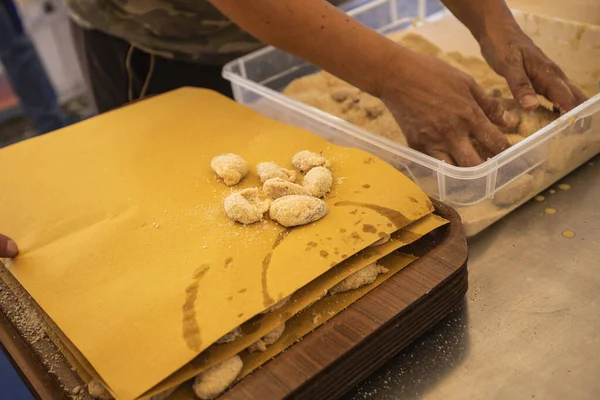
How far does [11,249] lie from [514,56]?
88 centimetres

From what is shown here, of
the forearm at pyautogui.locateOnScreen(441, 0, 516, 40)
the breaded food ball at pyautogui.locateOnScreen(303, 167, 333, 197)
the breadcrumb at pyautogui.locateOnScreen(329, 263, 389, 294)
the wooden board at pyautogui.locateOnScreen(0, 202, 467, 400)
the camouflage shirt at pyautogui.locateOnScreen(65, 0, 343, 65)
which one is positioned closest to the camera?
the wooden board at pyautogui.locateOnScreen(0, 202, 467, 400)

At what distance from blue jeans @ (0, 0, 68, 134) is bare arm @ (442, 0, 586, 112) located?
6.43 ft

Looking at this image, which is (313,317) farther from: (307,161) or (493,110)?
(493,110)

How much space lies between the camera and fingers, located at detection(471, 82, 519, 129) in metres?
0.89

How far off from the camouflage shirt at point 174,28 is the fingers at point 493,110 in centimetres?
65

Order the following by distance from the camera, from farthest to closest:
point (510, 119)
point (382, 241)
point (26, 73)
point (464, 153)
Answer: point (26, 73), point (510, 119), point (464, 153), point (382, 241)

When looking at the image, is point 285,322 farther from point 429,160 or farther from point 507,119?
point 507,119

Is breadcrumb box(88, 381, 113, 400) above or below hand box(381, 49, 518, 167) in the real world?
below

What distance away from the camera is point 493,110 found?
3.00 ft

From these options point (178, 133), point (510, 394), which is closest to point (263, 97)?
point (178, 133)

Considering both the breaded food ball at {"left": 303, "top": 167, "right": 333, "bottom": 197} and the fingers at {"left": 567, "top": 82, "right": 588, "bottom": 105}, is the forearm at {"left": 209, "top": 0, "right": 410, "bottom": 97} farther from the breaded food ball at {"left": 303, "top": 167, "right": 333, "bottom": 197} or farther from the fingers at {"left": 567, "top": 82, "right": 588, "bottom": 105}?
the fingers at {"left": 567, "top": 82, "right": 588, "bottom": 105}

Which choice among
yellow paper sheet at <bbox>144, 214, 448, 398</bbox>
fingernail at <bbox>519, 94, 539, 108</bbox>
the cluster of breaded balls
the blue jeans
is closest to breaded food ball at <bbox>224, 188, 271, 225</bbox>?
the cluster of breaded balls

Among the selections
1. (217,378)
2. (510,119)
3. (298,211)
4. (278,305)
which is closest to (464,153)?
(510,119)

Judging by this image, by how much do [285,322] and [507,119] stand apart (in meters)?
0.53
